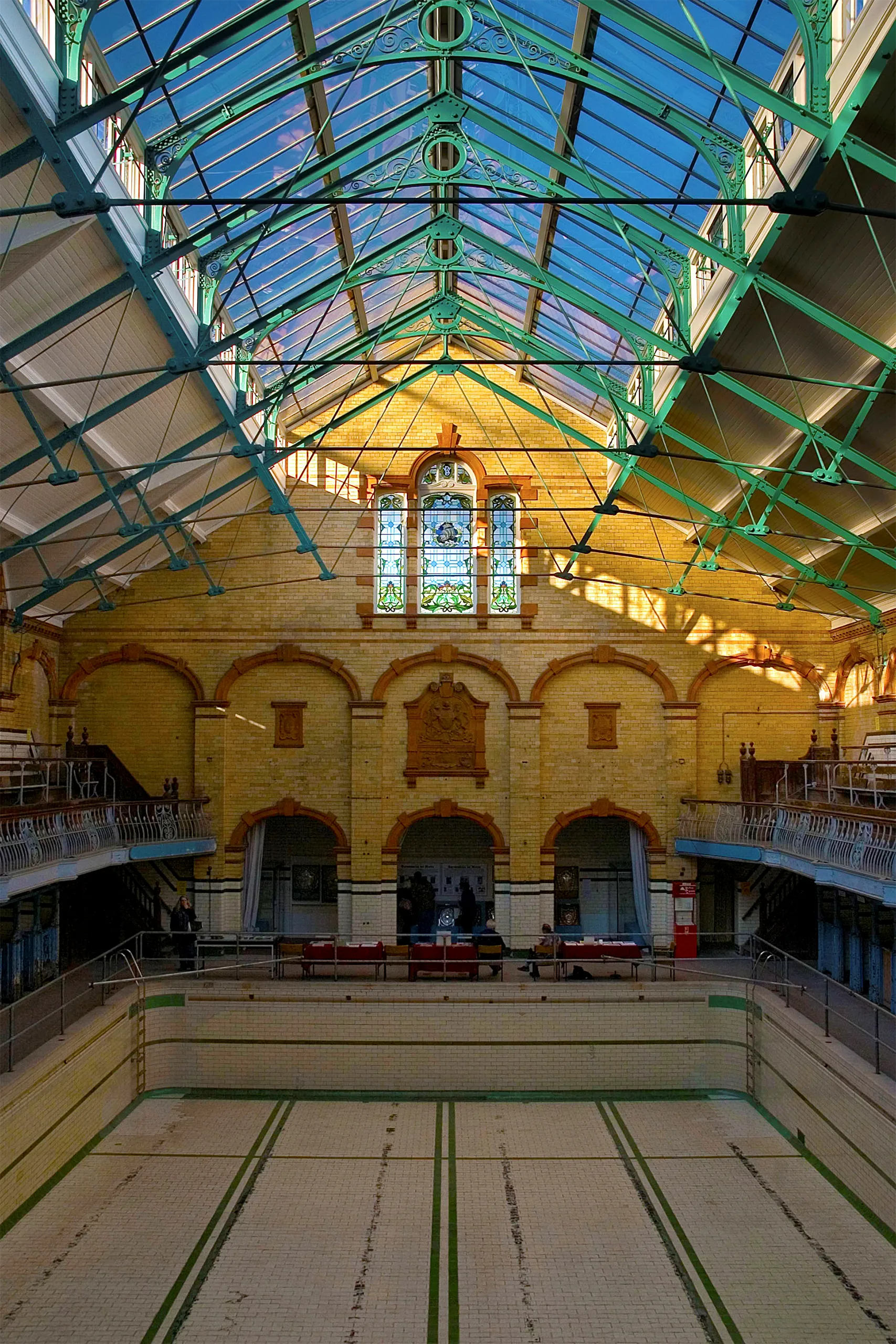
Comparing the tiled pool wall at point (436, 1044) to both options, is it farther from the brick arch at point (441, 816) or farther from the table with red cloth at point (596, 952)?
the brick arch at point (441, 816)

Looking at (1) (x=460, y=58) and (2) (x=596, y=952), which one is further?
(2) (x=596, y=952)

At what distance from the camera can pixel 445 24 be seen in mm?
13578

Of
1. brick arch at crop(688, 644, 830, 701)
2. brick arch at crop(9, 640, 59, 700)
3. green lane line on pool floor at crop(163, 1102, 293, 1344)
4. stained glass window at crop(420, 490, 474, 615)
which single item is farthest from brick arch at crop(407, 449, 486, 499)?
green lane line on pool floor at crop(163, 1102, 293, 1344)

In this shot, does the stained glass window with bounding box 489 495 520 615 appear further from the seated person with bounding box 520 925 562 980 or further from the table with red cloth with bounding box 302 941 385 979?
the table with red cloth with bounding box 302 941 385 979

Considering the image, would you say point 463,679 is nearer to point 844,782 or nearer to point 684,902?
point 684,902

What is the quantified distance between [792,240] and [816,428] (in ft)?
9.98

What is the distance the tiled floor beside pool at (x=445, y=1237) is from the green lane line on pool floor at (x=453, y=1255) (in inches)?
1.1

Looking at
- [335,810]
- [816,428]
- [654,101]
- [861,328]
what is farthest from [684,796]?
[654,101]

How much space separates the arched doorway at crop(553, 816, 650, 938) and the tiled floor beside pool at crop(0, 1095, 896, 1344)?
8584 millimetres

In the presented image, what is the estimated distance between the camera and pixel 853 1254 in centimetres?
1191

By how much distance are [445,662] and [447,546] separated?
253 cm

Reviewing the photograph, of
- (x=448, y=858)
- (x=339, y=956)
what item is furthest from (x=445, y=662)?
(x=339, y=956)

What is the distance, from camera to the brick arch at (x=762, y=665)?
78.5ft

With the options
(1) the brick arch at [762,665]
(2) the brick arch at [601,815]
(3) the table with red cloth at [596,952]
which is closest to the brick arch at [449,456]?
(1) the brick arch at [762,665]
